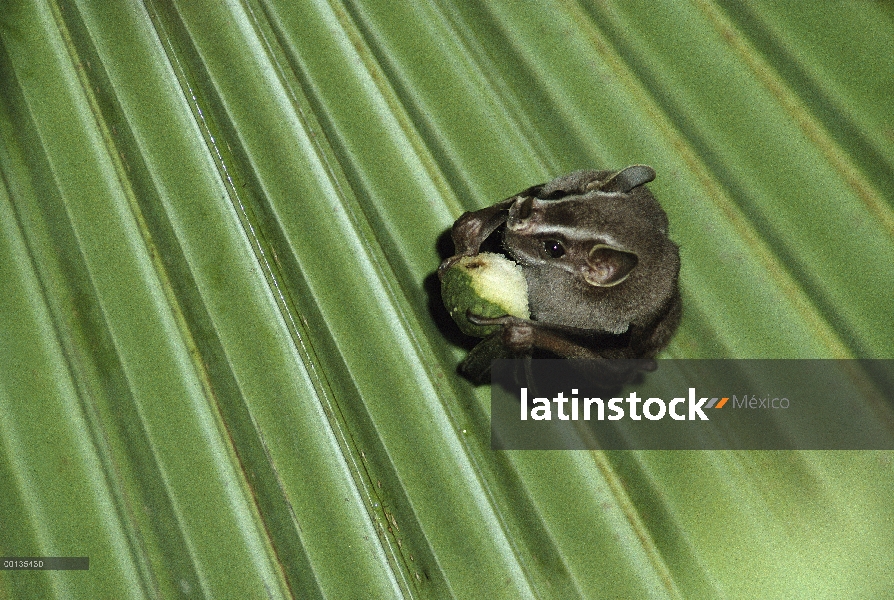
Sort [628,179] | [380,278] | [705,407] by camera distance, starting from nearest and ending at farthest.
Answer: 1. [628,179]
2. [705,407]
3. [380,278]

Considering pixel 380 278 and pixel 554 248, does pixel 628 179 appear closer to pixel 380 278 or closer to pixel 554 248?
pixel 554 248

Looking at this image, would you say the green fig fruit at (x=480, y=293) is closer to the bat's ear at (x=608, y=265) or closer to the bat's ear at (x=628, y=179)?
the bat's ear at (x=608, y=265)

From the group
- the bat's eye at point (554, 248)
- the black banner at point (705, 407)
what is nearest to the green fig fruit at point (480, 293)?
the bat's eye at point (554, 248)

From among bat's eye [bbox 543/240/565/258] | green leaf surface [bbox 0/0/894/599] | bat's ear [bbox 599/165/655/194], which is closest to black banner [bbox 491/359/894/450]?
green leaf surface [bbox 0/0/894/599]

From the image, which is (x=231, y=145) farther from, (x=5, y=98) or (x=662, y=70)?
(x=662, y=70)

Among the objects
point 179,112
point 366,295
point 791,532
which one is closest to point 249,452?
point 366,295

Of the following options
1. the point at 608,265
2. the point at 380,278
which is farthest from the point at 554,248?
the point at 380,278

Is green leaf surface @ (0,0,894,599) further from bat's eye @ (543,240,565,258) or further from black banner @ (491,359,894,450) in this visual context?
bat's eye @ (543,240,565,258)
